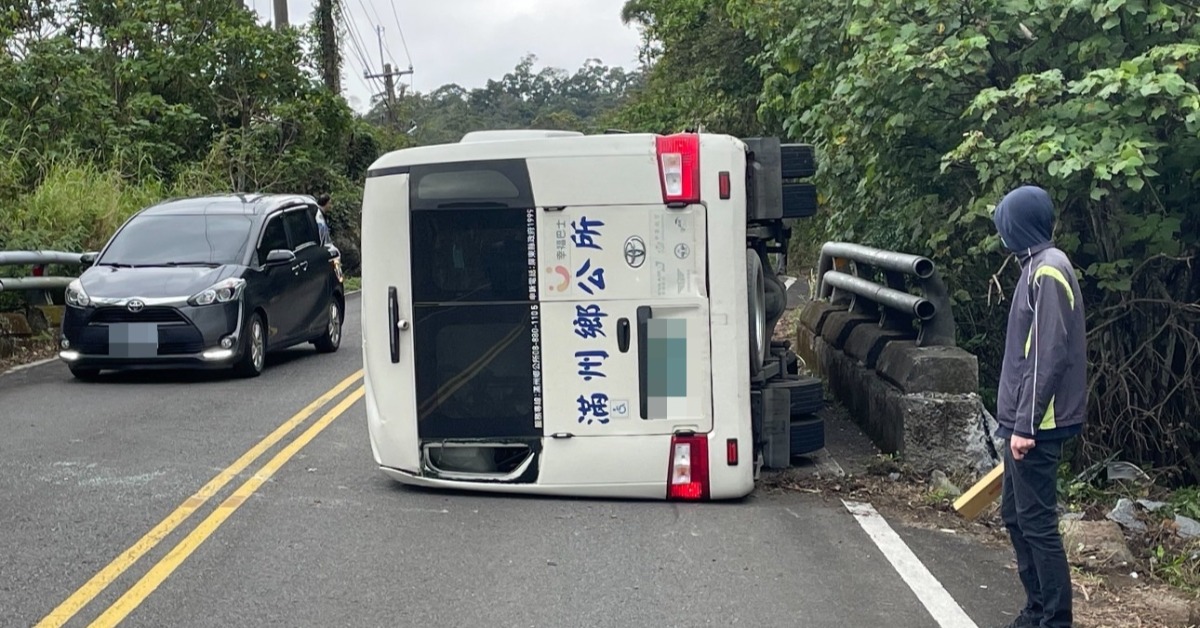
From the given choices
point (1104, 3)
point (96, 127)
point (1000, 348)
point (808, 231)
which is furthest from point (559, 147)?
point (96, 127)

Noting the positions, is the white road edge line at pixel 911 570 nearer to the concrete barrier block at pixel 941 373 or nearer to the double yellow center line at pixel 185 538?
the concrete barrier block at pixel 941 373

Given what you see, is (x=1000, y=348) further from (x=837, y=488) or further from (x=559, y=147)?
(x=559, y=147)

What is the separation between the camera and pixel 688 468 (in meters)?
7.46

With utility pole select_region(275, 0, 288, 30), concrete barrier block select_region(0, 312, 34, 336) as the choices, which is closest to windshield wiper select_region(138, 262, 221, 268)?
concrete barrier block select_region(0, 312, 34, 336)

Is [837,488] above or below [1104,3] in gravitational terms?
below

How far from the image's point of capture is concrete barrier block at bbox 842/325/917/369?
32.2 ft

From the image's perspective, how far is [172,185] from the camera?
24.5 meters

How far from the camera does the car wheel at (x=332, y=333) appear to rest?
1491 centimetres

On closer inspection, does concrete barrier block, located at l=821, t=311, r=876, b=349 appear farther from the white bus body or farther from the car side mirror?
the car side mirror

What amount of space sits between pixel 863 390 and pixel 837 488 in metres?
1.90

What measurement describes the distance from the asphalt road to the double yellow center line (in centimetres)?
2

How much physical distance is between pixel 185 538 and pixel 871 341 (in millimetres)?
5528

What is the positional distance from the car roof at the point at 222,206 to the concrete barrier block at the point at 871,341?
Result: 259 inches

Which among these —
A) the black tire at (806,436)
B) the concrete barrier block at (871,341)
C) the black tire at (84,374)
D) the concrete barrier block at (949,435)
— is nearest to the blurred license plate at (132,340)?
the black tire at (84,374)
